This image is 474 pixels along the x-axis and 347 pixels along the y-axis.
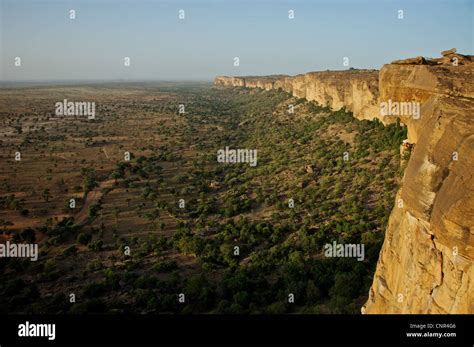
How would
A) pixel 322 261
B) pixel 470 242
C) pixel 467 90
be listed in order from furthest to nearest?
pixel 322 261 < pixel 467 90 < pixel 470 242

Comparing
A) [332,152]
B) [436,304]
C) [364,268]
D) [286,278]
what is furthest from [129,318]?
[332,152]

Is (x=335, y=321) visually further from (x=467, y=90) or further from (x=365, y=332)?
(x=467, y=90)
